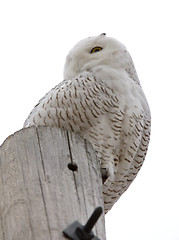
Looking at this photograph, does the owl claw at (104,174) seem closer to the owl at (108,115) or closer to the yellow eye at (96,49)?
the owl at (108,115)

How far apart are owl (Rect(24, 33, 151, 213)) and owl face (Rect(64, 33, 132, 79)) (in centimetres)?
1

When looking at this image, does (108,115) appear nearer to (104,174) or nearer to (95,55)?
(104,174)

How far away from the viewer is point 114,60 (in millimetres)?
4211

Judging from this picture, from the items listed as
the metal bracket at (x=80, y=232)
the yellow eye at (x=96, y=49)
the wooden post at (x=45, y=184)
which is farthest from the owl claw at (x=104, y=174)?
the metal bracket at (x=80, y=232)

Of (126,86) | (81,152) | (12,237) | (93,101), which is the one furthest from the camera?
(126,86)

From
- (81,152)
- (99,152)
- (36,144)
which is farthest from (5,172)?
(99,152)

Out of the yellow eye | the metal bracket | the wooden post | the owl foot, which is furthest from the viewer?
the yellow eye

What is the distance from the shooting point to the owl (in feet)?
11.8

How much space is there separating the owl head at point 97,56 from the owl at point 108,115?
0.03 ft

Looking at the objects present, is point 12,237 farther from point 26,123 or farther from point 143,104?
point 143,104

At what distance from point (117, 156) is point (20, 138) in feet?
4.39

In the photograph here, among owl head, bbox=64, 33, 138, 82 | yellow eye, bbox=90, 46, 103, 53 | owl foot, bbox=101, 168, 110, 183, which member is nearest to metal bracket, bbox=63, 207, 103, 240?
owl foot, bbox=101, 168, 110, 183

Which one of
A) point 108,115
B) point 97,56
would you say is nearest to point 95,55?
point 97,56

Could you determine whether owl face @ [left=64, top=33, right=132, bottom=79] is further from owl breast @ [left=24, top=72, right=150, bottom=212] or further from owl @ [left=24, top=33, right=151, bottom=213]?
owl breast @ [left=24, top=72, right=150, bottom=212]
